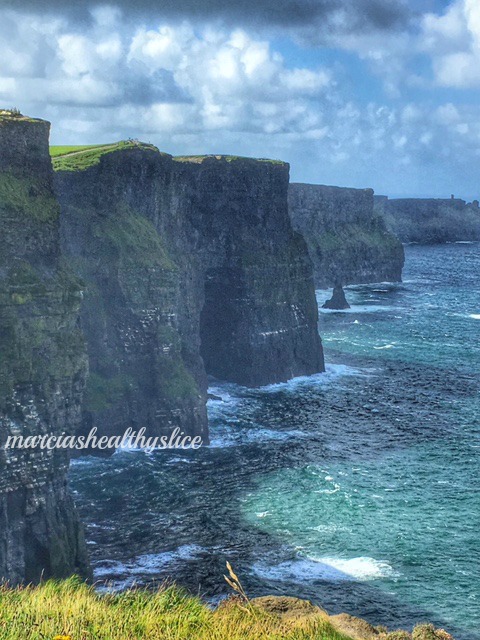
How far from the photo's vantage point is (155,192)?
289ft

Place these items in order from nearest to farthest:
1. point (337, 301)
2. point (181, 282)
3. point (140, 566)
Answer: point (140, 566) < point (181, 282) < point (337, 301)

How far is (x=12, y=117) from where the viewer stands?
57344 millimetres

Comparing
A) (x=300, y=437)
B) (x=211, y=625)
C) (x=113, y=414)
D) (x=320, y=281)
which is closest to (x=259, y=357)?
(x=300, y=437)

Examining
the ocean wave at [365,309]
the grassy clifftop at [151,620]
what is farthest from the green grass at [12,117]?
the ocean wave at [365,309]

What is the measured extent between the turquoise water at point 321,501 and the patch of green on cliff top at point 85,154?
26.6 meters

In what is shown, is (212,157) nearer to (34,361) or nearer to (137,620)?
(34,361)

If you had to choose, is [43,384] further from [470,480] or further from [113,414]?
[470,480]

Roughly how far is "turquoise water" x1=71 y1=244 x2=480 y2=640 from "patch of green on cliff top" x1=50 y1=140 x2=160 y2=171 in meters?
26.6

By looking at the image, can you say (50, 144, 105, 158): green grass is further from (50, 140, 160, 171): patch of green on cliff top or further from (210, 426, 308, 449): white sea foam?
(210, 426, 308, 449): white sea foam

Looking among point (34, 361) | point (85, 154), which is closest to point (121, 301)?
point (85, 154)

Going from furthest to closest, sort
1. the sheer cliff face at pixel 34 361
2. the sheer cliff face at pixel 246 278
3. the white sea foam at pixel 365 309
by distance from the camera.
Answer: the white sea foam at pixel 365 309, the sheer cliff face at pixel 246 278, the sheer cliff face at pixel 34 361

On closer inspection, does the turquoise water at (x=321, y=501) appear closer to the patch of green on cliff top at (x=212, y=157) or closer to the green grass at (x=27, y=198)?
the green grass at (x=27, y=198)

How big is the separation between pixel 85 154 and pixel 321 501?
3988cm

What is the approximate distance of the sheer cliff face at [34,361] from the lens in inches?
1971
